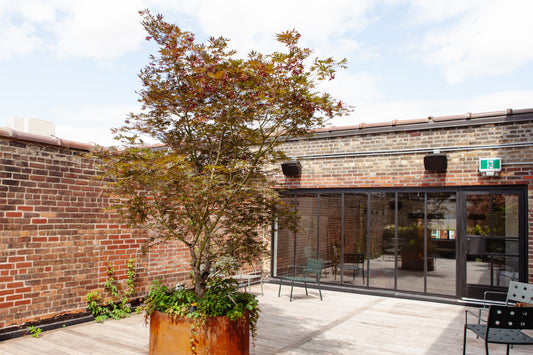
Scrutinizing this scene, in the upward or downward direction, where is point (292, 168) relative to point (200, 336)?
upward

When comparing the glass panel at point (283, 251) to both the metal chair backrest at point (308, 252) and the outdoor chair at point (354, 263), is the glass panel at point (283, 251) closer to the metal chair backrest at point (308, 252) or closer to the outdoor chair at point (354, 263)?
the metal chair backrest at point (308, 252)

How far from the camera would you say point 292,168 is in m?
9.77

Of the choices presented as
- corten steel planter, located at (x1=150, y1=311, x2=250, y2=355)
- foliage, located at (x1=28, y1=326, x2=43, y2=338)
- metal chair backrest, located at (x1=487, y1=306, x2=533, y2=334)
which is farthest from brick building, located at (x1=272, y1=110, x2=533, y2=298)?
foliage, located at (x1=28, y1=326, x2=43, y2=338)

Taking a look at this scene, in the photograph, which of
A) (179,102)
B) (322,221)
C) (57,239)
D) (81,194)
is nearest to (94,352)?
(57,239)

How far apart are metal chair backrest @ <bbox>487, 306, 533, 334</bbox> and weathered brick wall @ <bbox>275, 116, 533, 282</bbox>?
3765mm

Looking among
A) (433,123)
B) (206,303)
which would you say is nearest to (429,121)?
(433,123)

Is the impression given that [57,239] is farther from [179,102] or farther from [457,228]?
[457,228]

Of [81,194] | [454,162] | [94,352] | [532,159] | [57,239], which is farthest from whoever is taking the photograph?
[454,162]

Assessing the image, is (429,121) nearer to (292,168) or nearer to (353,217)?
(353,217)

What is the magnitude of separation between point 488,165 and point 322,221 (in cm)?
383

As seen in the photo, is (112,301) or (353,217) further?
(353,217)

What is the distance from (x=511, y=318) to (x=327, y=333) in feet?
8.30

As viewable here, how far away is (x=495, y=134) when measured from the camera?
7656 mm

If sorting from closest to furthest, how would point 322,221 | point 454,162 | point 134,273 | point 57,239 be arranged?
point 57,239
point 134,273
point 454,162
point 322,221
